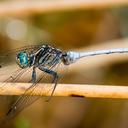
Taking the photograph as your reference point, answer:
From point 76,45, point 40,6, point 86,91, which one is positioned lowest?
point 76,45

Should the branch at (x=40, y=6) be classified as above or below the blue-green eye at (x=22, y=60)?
A: above

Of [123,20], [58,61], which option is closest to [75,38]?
[123,20]

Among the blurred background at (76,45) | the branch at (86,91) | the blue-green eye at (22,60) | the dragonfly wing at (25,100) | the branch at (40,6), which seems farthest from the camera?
the blurred background at (76,45)

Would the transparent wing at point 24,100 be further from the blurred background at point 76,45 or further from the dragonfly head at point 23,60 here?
the blurred background at point 76,45

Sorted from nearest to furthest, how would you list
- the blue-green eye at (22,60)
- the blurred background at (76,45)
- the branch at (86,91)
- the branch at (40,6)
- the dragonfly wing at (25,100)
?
the branch at (86,91), the dragonfly wing at (25,100), the blue-green eye at (22,60), the branch at (40,6), the blurred background at (76,45)

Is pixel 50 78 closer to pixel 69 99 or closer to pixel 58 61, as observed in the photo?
pixel 58 61

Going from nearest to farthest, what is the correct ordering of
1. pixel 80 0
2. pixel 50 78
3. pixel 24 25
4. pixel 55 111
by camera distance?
pixel 50 78, pixel 80 0, pixel 55 111, pixel 24 25

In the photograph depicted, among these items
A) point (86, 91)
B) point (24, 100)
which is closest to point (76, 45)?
point (24, 100)

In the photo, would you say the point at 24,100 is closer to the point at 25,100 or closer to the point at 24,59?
the point at 25,100

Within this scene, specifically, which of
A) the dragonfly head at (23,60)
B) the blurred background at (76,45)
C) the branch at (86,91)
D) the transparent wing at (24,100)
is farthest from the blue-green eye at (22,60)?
the blurred background at (76,45)
